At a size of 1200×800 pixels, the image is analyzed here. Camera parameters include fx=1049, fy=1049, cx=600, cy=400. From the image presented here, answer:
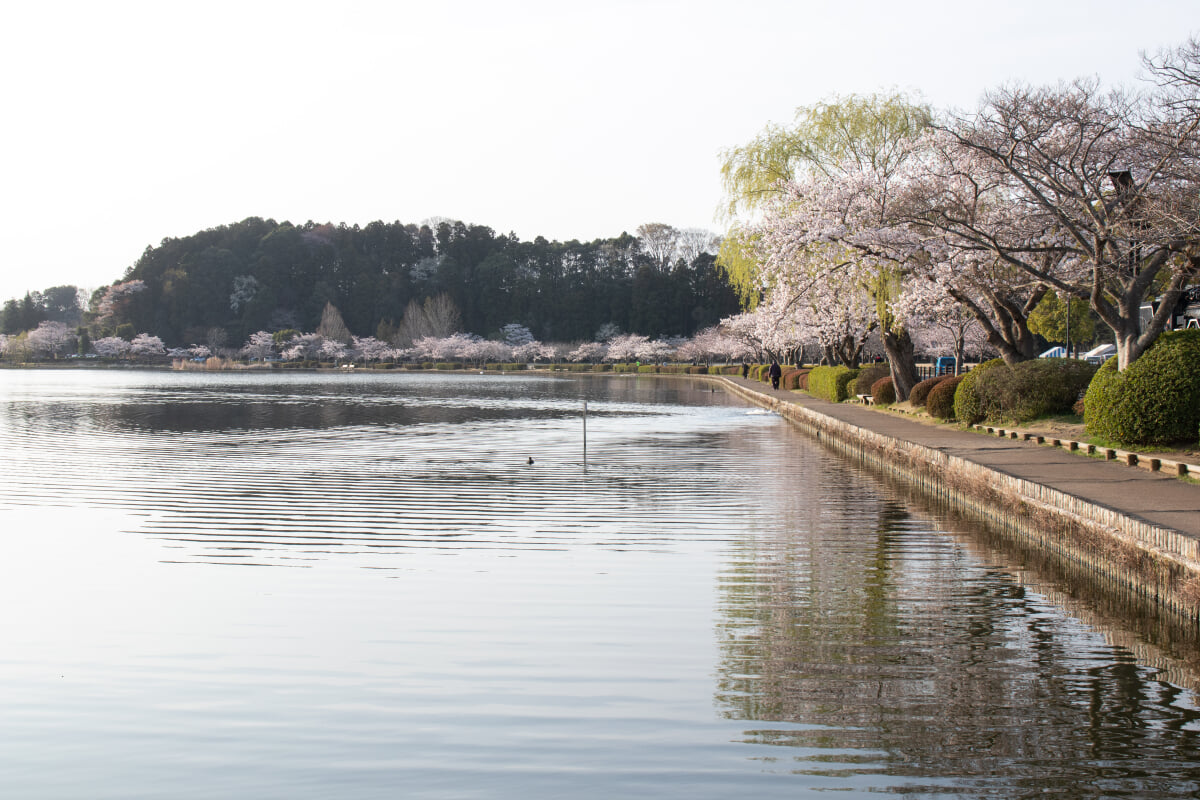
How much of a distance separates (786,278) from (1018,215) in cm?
774

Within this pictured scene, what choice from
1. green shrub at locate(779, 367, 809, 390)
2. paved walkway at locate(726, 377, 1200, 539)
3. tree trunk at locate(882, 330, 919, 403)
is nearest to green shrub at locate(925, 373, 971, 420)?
paved walkway at locate(726, 377, 1200, 539)

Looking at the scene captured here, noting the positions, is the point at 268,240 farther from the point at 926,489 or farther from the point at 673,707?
the point at 673,707

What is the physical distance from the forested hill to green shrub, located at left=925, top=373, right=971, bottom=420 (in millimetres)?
91816

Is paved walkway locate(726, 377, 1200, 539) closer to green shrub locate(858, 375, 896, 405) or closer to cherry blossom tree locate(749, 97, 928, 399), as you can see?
cherry blossom tree locate(749, 97, 928, 399)

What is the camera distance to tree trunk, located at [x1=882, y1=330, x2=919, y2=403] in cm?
2884

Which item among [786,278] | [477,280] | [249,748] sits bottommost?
[249,748]

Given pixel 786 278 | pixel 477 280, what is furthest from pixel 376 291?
pixel 786 278

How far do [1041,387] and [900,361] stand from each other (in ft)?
31.6

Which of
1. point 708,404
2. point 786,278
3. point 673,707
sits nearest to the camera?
point 673,707

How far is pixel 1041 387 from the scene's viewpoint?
64.4 ft

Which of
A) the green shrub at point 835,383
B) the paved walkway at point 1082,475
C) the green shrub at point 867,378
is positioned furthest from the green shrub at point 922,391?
the green shrub at point 835,383

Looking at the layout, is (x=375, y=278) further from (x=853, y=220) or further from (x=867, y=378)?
(x=853, y=220)

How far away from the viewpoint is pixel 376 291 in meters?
123

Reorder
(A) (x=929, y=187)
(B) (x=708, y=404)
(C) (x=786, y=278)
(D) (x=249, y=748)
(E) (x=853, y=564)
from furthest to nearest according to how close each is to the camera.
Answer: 1. (B) (x=708, y=404)
2. (C) (x=786, y=278)
3. (A) (x=929, y=187)
4. (E) (x=853, y=564)
5. (D) (x=249, y=748)
